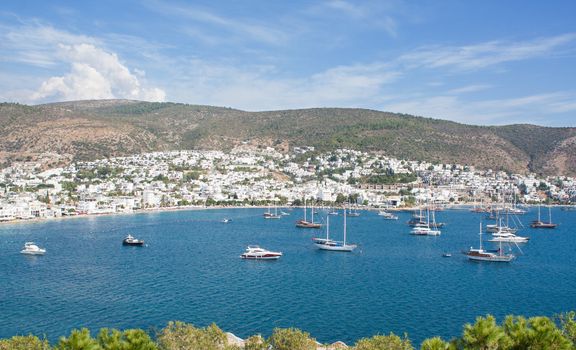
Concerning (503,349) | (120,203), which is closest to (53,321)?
(503,349)

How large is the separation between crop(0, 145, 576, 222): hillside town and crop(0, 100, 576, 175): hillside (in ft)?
19.7

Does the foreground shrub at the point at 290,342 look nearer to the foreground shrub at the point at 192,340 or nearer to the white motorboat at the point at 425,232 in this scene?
the foreground shrub at the point at 192,340

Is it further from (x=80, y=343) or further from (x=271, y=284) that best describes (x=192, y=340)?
(x=271, y=284)

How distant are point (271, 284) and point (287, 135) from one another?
109m

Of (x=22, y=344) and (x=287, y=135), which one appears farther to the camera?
(x=287, y=135)

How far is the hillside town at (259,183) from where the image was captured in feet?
283

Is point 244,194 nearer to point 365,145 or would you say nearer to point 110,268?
point 365,145

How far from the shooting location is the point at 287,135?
14050 cm

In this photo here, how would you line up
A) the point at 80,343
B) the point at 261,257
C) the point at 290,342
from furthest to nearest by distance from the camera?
1. the point at 261,257
2. the point at 290,342
3. the point at 80,343

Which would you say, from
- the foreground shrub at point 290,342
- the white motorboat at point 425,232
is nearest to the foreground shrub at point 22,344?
the foreground shrub at point 290,342

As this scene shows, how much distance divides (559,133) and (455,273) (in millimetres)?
120003

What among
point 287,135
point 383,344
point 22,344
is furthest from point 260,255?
point 287,135

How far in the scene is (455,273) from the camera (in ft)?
119

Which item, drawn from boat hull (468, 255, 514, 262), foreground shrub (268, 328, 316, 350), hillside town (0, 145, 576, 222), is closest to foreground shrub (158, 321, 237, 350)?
foreground shrub (268, 328, 316, 350)
